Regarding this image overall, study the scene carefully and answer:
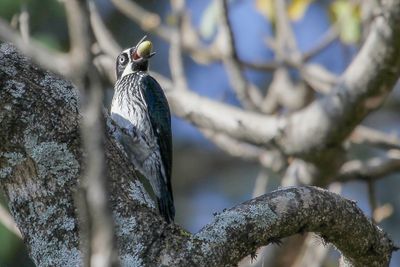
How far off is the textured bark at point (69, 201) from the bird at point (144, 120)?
2.06m

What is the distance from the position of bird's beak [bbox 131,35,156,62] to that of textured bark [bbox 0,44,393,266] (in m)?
2.80

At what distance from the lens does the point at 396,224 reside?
930 centimetres

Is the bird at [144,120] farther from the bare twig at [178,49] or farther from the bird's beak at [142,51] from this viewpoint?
the bare twig at [178,49]

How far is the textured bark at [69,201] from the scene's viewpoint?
2.50 metres

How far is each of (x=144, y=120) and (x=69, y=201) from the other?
109 inches

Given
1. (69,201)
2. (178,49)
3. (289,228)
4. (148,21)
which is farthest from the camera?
(148,21)

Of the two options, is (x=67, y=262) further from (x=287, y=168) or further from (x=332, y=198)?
(x=287, y=168)

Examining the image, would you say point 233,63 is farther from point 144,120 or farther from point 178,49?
point 144,120

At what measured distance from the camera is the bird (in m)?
5.00

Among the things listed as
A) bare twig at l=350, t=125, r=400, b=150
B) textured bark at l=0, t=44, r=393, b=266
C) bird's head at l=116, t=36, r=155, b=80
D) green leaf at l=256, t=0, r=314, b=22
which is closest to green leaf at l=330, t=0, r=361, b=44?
green leaf at l=256, t=0, r=314, b=22

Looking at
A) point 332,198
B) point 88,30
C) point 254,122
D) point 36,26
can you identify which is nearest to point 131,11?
point 254,122

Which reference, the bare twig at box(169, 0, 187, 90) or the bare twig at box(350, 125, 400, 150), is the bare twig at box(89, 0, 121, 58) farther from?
the bare twig at box(350, 125, 400, 150)

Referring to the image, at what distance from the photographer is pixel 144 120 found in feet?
17.3

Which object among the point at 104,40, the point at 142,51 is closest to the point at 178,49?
the point at 142,51
